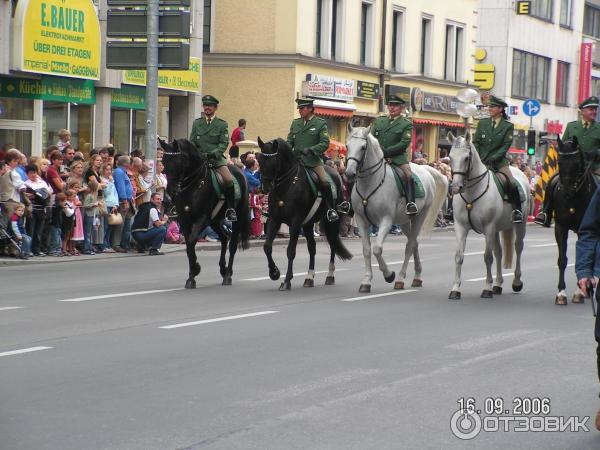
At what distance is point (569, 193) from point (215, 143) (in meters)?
5.02

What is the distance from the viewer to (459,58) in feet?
176

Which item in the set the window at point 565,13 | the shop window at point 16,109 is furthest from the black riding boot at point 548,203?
the window at point 565,13

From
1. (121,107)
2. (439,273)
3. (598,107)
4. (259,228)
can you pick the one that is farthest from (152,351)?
(121,107)

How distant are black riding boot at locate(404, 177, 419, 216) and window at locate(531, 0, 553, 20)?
4623cm

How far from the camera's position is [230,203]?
715 inches

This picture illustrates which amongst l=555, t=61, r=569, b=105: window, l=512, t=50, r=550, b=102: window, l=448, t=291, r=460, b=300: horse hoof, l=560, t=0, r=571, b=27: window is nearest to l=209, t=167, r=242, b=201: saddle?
l=448, t=291, r=460, b=300: horse hoof

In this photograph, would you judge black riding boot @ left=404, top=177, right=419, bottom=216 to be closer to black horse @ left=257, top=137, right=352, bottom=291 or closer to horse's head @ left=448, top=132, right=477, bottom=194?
horse's head @ left=448, top=132, right=477, bottom=194

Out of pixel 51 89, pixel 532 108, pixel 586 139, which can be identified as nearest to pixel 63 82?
pixel 51 89

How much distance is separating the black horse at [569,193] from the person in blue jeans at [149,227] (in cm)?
940

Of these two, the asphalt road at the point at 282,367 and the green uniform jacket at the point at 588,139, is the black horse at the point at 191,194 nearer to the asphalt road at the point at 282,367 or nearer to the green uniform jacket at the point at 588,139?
the asphalt road at the point at 282,367

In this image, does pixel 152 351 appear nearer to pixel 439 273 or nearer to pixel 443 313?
pixel 443 313

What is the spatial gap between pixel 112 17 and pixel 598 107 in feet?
39.9

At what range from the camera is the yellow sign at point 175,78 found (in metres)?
32.9

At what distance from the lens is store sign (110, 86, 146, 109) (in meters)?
32.6
